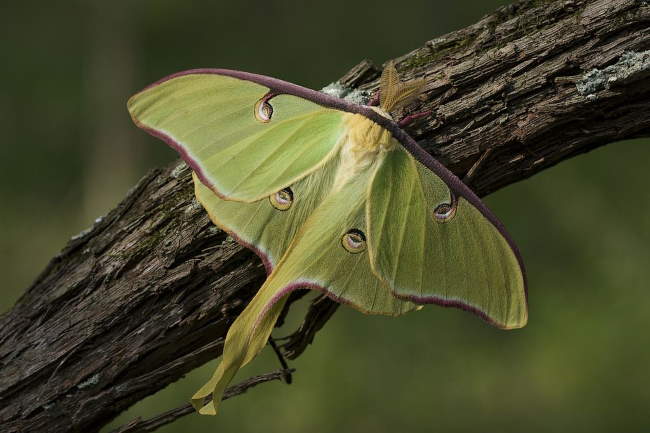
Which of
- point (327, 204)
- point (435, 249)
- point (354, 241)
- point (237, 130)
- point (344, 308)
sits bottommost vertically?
point (344, 308)

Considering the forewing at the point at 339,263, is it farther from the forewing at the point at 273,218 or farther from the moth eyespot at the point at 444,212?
the moth eyespot at the point at 444,212

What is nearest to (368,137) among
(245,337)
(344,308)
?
(245,337)

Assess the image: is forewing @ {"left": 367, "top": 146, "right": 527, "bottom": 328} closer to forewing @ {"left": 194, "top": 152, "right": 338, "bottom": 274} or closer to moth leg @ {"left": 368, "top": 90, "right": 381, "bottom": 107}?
forewing @ {"left": 194, "top": 152, "right": 338, "bottom": 274}

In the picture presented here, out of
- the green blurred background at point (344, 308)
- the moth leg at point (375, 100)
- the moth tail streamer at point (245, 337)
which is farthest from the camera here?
the green blurred background at point (344, 308)

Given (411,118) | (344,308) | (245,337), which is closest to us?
(245,337)

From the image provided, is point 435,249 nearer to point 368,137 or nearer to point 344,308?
point 368,137

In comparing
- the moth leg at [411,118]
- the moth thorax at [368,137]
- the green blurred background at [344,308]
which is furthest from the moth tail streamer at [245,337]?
the green blurred background at [344,308]
